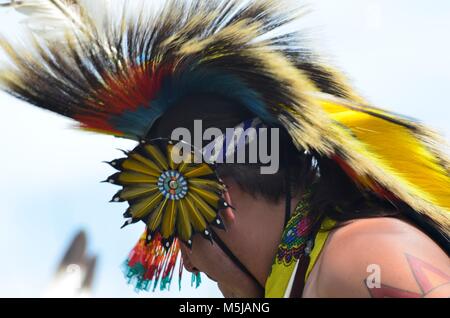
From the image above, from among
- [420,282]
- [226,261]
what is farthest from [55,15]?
[420,282]

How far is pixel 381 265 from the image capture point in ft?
7.53

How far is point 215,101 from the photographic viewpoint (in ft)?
9.73

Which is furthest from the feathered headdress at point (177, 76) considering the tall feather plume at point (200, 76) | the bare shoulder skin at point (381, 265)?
the bare shoulder skin at point (381, 265)

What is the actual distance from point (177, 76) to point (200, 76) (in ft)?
0.28

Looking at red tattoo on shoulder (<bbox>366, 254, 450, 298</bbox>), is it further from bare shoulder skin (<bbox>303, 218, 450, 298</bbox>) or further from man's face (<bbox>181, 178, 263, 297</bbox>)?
man's face (<bbox>181, 178, 263, 297</bbox>)

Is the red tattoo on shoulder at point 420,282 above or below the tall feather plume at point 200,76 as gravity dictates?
below

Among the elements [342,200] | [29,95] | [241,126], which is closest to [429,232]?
[342,200]

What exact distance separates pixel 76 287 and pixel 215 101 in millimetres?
1130

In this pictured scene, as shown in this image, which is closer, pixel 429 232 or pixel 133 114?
pixel 429 232

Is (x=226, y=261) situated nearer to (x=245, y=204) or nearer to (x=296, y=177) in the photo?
(x=245, y=204)

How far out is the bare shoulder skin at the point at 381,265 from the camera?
2.28m

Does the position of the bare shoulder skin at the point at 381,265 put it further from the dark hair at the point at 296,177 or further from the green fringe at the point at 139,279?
the green fringe at the point at 139,279

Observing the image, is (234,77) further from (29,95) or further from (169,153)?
(29,95)

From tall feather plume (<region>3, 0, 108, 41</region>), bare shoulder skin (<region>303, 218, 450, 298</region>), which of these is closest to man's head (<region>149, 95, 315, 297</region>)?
bare shoulder skin (<region>303, 218, 450, 298</region>)
